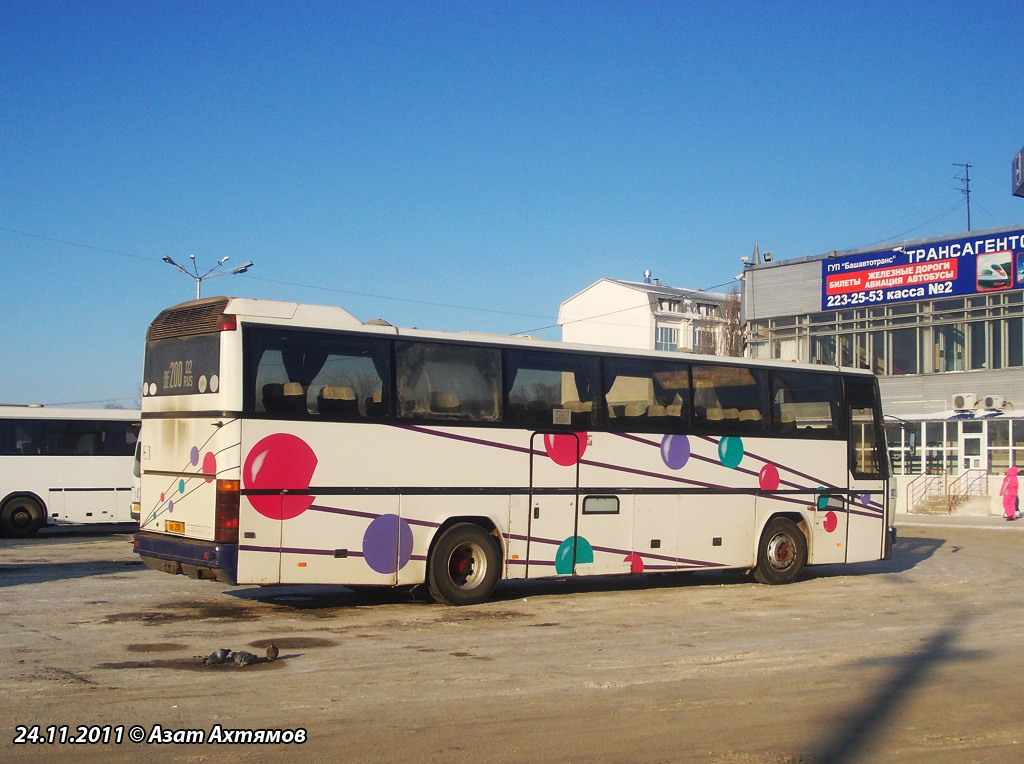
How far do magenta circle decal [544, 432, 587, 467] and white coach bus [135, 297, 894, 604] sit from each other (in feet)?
0.10

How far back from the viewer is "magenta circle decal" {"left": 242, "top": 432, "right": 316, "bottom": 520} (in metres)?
11.1

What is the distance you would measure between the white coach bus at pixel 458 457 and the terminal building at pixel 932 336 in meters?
23.6

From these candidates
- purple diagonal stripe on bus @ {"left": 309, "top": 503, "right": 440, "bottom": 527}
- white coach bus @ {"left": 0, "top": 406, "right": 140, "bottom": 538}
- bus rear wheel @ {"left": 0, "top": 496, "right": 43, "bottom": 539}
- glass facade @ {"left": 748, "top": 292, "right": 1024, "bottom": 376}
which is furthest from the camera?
glass facade @ {"left": 748, "top": 292, "right": 1024, "bottom": 376}

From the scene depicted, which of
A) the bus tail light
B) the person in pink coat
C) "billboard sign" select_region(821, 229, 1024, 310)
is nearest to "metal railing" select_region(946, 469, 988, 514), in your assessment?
the person in pink coat

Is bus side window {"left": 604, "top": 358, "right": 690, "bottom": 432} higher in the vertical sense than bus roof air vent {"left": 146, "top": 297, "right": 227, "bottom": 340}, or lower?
lower

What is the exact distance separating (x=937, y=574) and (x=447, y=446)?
9958 mm

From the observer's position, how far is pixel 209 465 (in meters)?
11.2

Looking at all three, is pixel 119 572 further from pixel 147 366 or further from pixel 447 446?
pixel 447 446

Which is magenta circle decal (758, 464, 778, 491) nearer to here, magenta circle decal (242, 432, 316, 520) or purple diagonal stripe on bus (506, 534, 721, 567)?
purple diagonal stripe on bus (506, 534, 721, 567)

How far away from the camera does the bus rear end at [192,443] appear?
36.1 ft

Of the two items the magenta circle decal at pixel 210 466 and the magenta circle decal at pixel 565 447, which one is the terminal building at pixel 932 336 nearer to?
the magenta circle decal at pixel 565 447

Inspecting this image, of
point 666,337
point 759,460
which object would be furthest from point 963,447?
point 666,337

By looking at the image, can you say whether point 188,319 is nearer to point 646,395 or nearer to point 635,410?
point 635,410

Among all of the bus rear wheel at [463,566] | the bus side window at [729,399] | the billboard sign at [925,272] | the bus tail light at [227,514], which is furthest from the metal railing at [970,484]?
the bus tail light at [227,514]
